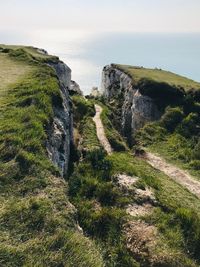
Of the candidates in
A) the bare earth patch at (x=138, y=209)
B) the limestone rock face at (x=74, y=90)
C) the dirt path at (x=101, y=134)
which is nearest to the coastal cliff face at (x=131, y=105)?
the dirt path at (x=101, y=134)

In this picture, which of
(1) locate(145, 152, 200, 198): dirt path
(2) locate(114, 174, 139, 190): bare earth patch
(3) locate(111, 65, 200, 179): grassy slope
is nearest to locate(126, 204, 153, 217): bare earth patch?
(2) locate(114, 174, 139, 190): bare earth patch

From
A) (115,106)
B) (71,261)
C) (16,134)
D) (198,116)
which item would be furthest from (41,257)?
(115,106)

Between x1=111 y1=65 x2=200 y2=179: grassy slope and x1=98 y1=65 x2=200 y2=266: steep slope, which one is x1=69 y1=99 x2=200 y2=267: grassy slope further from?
x1=111 y1=65 x2=200 y2=179: grassy slope

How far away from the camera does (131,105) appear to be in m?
63.8

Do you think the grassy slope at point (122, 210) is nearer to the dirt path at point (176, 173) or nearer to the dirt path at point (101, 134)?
the dirt path at point (176, 173)

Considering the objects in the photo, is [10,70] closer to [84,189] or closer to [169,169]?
[169,169]

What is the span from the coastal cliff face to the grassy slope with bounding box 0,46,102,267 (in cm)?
2509

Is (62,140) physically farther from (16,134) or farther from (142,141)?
(142,141)

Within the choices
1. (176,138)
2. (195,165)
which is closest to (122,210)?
(195,165)

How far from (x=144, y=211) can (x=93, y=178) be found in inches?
232

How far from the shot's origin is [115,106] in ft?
242

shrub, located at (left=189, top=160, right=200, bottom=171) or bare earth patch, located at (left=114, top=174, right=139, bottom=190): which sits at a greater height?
bare earth patch, located at (left=114, top=174, right=139, bottom=190)

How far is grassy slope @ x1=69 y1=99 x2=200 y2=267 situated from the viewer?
24484mm

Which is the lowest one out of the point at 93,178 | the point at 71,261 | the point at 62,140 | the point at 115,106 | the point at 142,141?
the point at 115,106
